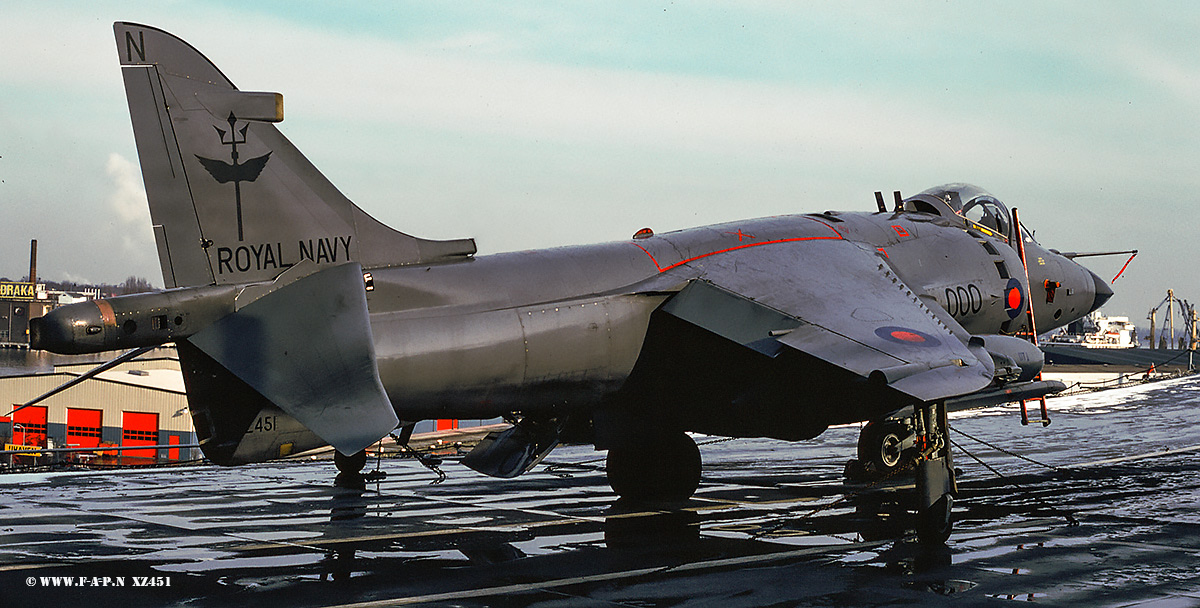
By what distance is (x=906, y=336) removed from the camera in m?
12.3

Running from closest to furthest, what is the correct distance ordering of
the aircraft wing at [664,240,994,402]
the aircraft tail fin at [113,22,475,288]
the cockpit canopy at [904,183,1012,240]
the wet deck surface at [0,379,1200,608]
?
the wet deck surface at [0,379,1200,608], the aircraft tail fin at [113,22,475,288], the aircraft wing at [664,240,994,402], the cockpit canopy at [904,183,1012,240]

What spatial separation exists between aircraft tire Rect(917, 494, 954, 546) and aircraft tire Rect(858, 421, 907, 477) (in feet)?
17.8

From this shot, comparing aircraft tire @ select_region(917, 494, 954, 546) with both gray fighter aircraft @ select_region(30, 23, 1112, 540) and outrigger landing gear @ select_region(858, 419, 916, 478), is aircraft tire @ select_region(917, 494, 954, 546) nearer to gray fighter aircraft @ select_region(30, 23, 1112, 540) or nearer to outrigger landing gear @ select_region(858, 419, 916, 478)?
gray fighter aircraft @ select_region(30, 23, 1112, 540)

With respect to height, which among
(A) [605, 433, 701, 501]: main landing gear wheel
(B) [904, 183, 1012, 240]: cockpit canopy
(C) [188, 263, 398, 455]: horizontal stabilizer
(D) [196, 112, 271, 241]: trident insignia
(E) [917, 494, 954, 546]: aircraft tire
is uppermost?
(B) [904, 183, 1012, 240]: cockpit canopy

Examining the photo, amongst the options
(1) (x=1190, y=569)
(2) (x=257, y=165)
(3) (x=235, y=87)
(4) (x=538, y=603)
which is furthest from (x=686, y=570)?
(3) (x=235, y=87)

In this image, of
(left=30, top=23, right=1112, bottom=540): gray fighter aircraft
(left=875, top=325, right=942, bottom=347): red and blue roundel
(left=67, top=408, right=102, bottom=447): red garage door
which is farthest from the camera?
(left=67, top=408, right=102, bottom=447): red garage door

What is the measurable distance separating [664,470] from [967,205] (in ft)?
22.7

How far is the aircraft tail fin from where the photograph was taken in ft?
33.2

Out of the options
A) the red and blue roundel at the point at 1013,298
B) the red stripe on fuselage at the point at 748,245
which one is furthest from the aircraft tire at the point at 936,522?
the red and blue roundel at the point at 1013,298

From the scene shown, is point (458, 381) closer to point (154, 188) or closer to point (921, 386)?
point (154, 188)

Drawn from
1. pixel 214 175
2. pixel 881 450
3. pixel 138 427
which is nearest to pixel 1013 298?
pixel 881 450

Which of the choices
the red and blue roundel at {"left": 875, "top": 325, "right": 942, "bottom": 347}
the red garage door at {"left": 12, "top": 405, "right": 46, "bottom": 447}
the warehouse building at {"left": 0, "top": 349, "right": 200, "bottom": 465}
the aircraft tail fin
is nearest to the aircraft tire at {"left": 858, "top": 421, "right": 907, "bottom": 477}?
the red and blue roundel at {"left": 875, "top": 325, "right": 942, "bottom": 347}

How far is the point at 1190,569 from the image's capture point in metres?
10.2

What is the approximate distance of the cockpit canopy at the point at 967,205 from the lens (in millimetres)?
17734
